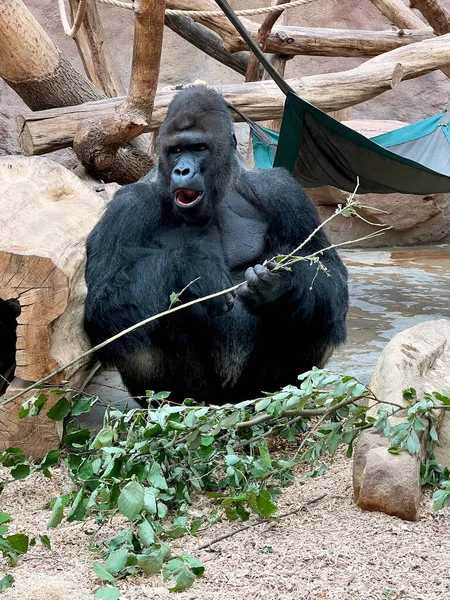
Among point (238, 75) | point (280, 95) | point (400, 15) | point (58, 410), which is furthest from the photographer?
point (238, 75)

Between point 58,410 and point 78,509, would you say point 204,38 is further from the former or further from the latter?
point 78,509

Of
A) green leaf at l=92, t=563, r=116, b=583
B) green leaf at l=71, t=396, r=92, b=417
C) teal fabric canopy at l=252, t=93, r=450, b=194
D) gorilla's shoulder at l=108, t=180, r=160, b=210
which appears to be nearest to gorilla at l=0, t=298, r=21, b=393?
gorilla's shoulder at l=108, t=180, r=160, b=210

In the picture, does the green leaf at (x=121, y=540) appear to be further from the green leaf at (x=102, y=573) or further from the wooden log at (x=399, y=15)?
the wooden log at (x=399, y=15)

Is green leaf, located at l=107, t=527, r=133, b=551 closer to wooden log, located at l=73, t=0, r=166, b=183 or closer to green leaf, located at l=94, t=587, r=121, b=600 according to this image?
green leaf, located at l=94, t=587, r=121, b=600

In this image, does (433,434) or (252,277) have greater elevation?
(252,277)

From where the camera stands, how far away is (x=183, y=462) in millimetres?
2395

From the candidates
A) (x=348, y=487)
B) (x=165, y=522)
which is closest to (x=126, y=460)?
(x=165, y=522)

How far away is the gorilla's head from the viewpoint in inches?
109

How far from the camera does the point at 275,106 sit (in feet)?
16.5

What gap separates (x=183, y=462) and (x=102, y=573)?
2.00 ft

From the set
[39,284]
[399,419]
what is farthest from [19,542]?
[399,419]

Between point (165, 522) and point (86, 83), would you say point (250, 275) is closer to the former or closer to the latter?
point (165, 522)

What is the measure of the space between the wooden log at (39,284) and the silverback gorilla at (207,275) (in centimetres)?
9

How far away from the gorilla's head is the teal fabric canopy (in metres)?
1.65
